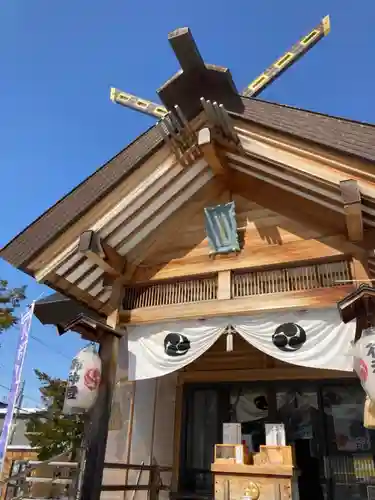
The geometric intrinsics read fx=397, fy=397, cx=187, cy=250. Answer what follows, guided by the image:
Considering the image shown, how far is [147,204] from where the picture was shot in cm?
634

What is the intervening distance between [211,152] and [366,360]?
139 inches

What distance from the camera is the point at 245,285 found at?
231 inches

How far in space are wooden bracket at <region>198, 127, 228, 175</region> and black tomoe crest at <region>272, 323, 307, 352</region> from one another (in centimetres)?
262

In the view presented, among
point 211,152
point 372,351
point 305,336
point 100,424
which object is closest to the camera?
point 372,351

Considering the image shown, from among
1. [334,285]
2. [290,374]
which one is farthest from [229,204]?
[290,374]

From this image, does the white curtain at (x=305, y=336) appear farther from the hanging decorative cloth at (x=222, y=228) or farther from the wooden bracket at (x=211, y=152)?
the wooden bracket at (x=211, y=152)

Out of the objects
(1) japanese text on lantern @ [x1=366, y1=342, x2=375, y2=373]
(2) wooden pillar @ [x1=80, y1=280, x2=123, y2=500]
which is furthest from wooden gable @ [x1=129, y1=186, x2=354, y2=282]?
(1) japanese text on lantern @ [x1=366, y1=342, x2=375, y2=373]

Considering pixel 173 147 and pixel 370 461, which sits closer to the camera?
pixel 173 147

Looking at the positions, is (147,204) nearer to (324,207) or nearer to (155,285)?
(155,285)

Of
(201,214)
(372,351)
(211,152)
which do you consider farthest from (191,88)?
(372,351)

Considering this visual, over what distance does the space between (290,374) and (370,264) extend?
3114 millimetres

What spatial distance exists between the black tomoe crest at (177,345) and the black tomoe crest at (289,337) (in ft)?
4.25

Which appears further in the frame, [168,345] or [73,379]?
[168,345]

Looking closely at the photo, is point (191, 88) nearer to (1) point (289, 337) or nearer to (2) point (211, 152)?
(2) point (211, 152)
